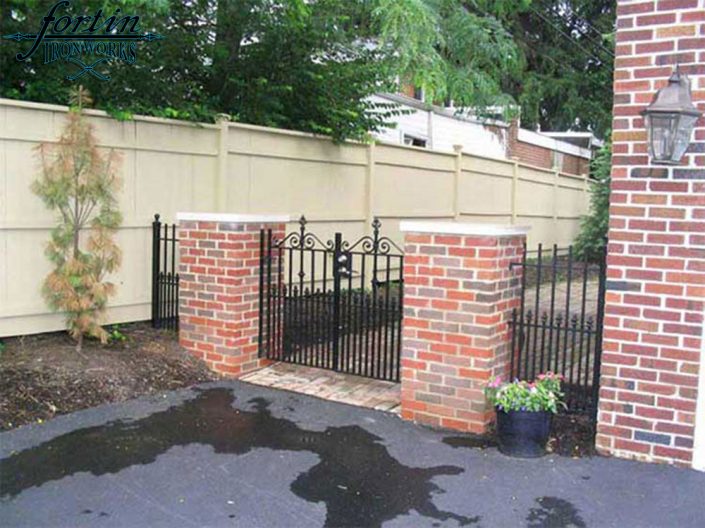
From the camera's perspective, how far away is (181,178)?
21.6 ft

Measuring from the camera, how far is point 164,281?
6316 mm

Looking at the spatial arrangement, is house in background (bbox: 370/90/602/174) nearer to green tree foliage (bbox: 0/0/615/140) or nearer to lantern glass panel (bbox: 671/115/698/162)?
green tree foliage (bbox: 0/0/615/140)


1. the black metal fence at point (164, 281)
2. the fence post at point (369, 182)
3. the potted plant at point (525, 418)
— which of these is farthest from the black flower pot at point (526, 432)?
the fence post at point (369, 182)

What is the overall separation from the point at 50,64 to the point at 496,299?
4661mm

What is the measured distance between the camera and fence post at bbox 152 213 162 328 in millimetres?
6258

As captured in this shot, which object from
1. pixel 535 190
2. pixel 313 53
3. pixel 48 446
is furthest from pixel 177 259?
pixel 535 190

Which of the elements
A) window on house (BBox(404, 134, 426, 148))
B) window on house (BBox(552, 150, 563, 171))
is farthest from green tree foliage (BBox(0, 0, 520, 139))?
window on house (BBox(552, 150, 563, 171))

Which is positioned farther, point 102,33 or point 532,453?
point 102,33

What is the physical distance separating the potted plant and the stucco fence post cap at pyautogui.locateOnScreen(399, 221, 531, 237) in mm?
929

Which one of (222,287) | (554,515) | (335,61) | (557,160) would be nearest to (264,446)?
(554,515)

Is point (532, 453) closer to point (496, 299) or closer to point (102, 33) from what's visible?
point (496, 299)

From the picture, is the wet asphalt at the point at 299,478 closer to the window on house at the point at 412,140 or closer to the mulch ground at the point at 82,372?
the mulch ground at the point at 82,372

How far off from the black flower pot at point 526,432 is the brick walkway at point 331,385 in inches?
38.9

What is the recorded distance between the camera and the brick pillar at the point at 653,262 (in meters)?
3.66
